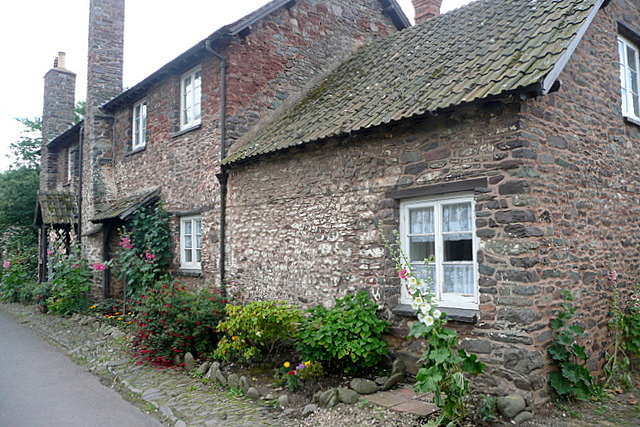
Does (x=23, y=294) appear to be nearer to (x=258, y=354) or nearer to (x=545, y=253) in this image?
(x=258, y=354)

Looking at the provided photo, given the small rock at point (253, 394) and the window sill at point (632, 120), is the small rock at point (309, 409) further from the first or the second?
the window sill at point (632, 120)

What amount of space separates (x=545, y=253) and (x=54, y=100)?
2068cm

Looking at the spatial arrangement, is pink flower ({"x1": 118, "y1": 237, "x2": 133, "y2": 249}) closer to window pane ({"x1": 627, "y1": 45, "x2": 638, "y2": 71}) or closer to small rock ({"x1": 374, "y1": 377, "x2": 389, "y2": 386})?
small rock ({"x1": 374, "y1": 377, "x2": 389, "y2": 386})

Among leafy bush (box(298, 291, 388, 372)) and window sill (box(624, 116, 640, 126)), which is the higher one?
window sill (box(624, 116, 640, 126))

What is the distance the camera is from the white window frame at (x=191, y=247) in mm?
11797

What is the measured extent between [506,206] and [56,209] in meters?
15.6

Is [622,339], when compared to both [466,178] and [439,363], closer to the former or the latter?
[466,178]

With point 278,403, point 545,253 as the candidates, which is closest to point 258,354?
point 278,403

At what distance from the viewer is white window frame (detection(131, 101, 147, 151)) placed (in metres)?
14.2

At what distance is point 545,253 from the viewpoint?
599cm

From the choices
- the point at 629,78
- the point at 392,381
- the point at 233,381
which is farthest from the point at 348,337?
the point at 629,78

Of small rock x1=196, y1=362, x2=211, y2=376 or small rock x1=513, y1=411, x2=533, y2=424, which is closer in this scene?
small rock x1=513, y1=411, x2=533, y2=424

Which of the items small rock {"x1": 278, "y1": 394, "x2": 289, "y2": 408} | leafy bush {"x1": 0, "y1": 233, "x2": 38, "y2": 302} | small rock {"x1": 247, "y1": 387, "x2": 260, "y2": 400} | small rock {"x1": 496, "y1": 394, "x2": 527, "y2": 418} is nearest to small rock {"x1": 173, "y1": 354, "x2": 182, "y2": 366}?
small rock {"x1": 247, "y1": 387, "x2": 260, "y2": 400}

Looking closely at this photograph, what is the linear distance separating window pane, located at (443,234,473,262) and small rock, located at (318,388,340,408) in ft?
7.47
